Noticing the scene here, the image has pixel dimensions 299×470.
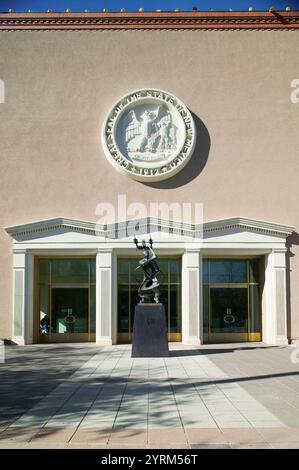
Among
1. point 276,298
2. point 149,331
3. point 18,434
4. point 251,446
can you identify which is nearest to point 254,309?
point 276,298

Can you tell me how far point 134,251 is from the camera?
2272 cm

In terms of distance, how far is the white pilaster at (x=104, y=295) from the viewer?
22.0 m

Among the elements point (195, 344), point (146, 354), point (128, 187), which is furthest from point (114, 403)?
point (128, 187)

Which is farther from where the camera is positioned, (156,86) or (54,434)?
(156,86)

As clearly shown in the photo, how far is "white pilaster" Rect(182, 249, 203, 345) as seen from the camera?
2217 cm

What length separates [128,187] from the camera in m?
23.2

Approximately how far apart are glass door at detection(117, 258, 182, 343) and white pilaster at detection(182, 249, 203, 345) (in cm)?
136

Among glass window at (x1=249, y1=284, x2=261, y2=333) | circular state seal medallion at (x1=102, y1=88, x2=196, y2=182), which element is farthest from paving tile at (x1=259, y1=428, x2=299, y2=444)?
glass window at (x1=249, y1=284, x2=261, y2=333)

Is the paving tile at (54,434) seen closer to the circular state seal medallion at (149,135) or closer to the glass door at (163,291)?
the glass door at (163,291)

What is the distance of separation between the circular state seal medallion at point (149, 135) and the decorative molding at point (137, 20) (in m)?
3.03

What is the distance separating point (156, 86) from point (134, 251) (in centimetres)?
706

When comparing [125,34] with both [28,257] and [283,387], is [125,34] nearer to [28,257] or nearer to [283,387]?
[28,257]

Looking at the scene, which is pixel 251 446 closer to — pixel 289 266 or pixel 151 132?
pixel 289 266

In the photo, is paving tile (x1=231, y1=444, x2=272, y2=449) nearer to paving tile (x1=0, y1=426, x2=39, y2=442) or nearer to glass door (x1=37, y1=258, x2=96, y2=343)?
paving tile (x1=0, y1=426, x2=39, y2=442)
